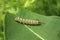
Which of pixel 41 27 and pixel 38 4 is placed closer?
pixel 41 27

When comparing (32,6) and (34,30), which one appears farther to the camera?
(32,6)

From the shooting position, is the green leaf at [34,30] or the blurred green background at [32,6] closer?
the green leaf at [34,30]

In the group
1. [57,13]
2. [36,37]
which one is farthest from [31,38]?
[57,13]

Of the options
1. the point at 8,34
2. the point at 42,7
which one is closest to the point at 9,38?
the point at 8,34

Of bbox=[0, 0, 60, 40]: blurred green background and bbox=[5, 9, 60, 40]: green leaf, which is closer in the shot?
bbox=[5, 9, 60, 40]: green leaf

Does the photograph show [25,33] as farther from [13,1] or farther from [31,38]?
[13,1]
